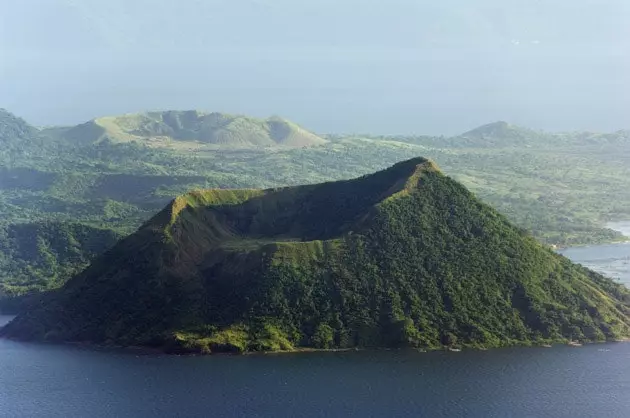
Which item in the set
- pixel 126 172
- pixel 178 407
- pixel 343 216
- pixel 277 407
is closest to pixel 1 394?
pixel 178 407

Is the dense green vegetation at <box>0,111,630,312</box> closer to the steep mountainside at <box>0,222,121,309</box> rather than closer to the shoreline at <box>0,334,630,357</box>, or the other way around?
the steep mountainside at <box>0,222,121,309</box>

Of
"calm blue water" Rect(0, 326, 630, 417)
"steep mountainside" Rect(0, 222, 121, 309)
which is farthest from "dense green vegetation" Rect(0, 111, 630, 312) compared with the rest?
"calm blue water" Rect(0, 326, 630, 417)

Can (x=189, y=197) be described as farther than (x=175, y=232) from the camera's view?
Yes

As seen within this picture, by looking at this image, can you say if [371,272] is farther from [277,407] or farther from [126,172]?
[126,172]

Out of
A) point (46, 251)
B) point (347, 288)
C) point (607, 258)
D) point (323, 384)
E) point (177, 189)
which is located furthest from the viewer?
point (177, 189)

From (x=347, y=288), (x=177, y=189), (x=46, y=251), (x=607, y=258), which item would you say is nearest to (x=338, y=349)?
(x=347, y=288)

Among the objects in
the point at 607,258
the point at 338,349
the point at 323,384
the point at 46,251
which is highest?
the point at 338,349

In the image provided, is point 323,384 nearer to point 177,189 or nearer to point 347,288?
point 347,288
